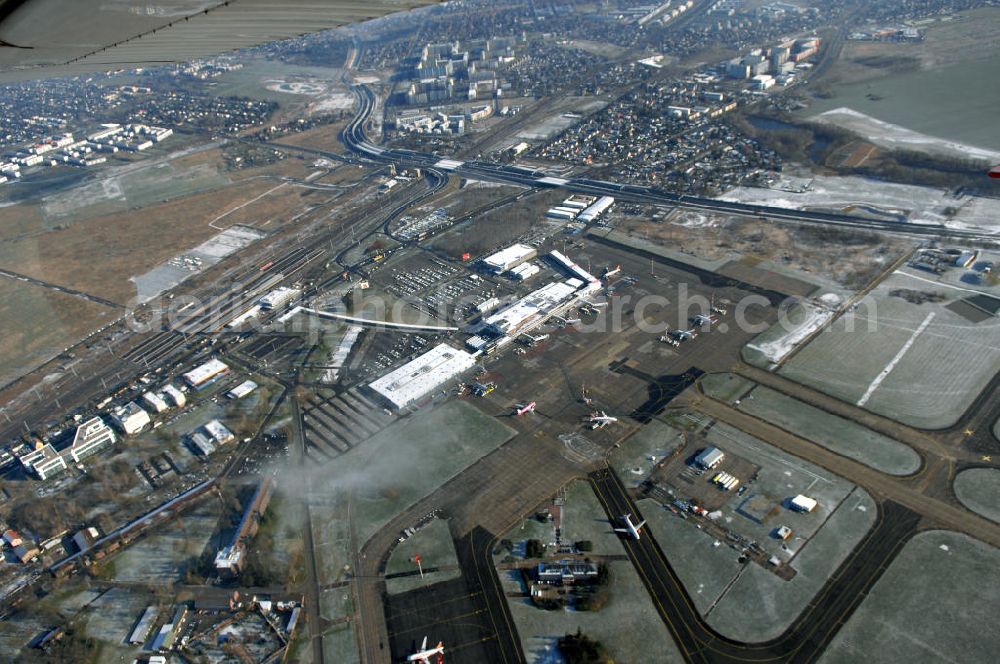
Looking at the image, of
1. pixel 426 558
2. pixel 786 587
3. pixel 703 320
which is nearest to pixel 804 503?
pixel 786 587

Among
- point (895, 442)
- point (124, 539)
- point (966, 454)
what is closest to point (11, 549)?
point (124, 539)

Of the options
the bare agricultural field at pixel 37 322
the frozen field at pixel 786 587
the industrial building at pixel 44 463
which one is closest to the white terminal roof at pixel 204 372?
the industrial building at pixel 44 463

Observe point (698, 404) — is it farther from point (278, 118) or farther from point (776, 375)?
point (278, 118)

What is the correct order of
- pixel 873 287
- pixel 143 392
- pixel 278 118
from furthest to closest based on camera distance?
1. pixel 278 118
2. pixel 873 287
3. pixel 143 392

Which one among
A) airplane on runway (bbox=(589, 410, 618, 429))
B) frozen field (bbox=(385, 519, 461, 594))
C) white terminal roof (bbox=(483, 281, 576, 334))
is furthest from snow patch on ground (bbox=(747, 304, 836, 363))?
frozen field (bbox=(385, 519, 461, 594))

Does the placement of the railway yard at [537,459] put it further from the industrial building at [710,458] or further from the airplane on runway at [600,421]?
the airplane on runway at [600,421]

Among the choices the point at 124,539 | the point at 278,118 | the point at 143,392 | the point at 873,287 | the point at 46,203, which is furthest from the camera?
the point at 278,118

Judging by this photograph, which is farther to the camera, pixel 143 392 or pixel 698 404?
pixel 143 392
